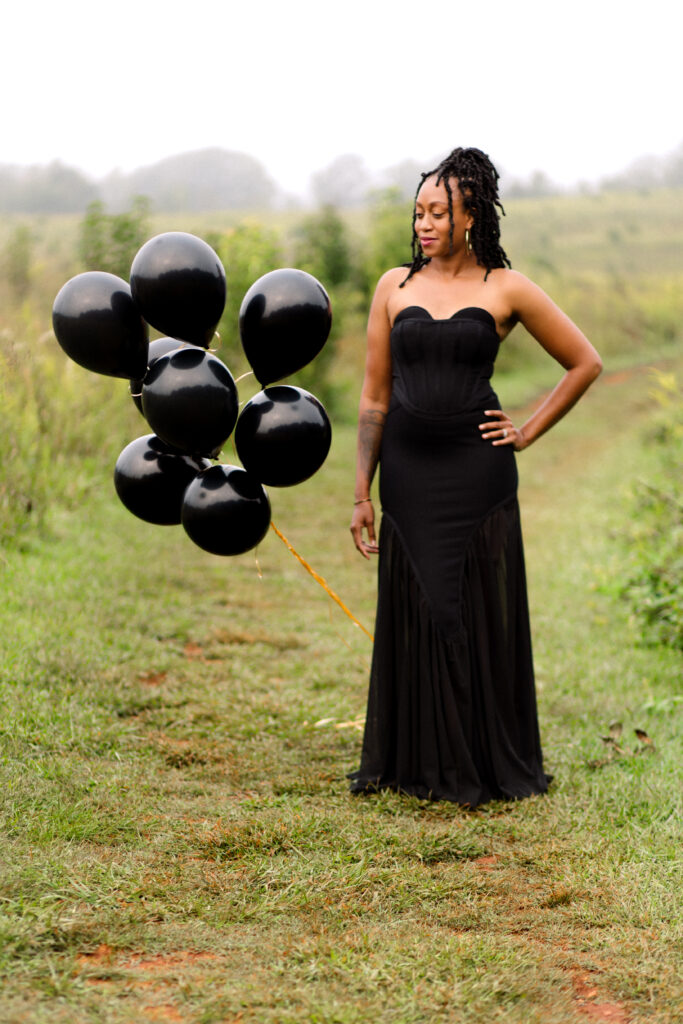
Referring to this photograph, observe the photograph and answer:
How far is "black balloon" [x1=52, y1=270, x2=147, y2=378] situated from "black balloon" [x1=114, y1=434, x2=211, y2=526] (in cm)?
35

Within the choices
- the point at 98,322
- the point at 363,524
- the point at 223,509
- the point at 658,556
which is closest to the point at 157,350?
the point at 98,322

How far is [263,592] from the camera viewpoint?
6.70m

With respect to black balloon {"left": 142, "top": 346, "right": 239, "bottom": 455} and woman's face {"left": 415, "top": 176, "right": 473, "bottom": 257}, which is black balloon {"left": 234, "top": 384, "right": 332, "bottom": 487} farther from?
woman's face {"left": 415, "top": 176, "right": 473, "bottom": 257}

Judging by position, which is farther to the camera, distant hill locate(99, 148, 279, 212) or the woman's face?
distant hill locate(99, 148, 279, 212)

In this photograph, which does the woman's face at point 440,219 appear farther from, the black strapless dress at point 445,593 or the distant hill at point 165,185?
the distant hill at point 165,185

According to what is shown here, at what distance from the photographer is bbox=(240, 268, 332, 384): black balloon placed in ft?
10.4

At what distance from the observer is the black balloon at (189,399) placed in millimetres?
3000

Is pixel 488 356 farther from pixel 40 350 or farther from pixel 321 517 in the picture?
pixel 321 517

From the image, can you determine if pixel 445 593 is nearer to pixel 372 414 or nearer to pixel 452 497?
pixel 452 497

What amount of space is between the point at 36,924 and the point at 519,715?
187cm

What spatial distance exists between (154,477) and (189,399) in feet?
1.40

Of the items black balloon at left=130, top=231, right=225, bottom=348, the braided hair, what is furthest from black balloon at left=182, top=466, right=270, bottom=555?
the braided hair

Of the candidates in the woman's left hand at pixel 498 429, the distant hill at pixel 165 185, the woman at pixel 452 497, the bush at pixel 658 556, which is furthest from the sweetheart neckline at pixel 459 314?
the distant hill at pixel 165 185

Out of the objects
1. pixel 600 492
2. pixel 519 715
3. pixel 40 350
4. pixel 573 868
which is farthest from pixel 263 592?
pixel 600 492
